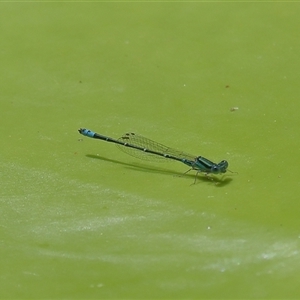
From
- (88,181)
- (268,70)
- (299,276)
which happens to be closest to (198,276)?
(299,276)

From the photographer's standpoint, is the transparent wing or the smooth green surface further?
the transparent wing

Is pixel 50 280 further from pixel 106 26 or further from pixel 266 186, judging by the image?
pixel 106 26

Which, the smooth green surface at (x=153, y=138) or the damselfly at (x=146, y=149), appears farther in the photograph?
the damselfly at (x=146, y=149)

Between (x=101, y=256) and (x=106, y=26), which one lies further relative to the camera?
(x=106, y=26)

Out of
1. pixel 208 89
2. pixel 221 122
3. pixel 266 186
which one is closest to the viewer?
pixel 266 186
